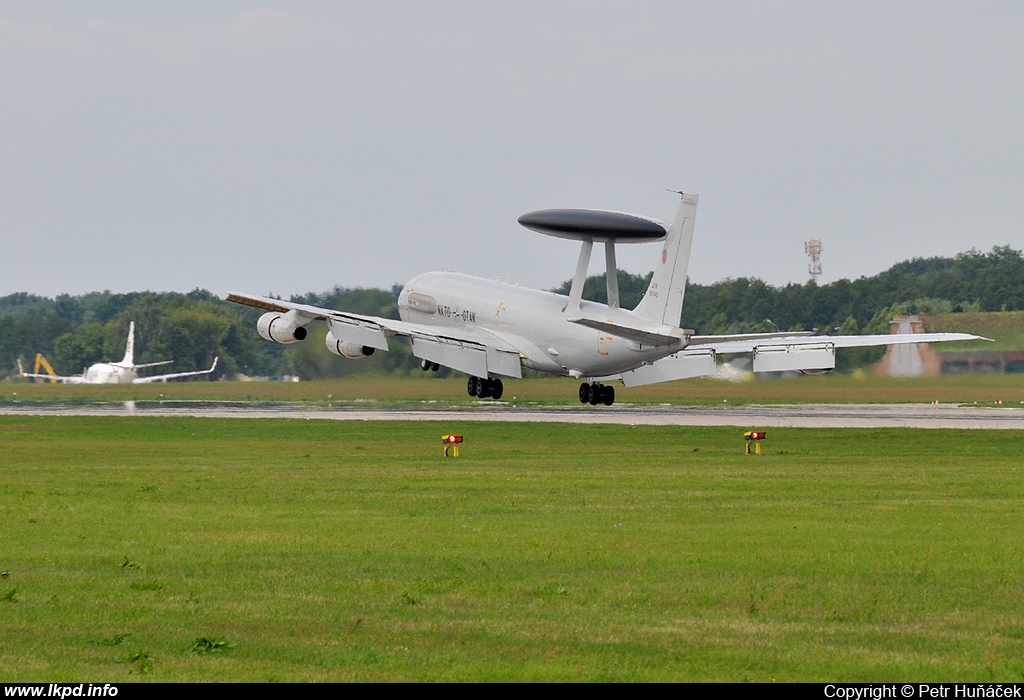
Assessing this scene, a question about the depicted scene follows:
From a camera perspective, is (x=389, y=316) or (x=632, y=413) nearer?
(x=632, y=413)

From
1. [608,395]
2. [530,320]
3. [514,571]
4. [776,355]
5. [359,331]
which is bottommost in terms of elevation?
[514,571]

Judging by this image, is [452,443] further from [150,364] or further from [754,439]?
[150,364]

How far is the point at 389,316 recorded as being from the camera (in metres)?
75.7

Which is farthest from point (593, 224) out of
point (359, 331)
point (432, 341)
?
point (359, 331)

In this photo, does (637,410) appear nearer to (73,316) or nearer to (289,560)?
(289,560)

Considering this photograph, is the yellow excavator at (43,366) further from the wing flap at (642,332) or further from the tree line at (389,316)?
the wing flap at (642,332)

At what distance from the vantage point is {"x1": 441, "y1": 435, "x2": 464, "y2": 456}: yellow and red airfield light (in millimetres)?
42938

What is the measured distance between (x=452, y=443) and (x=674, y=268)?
15258mm

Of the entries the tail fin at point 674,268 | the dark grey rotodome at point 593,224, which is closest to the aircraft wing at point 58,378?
the dark grey rotodome at point 593,224

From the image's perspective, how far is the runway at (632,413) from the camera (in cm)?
5922

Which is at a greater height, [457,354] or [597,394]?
[457,354]

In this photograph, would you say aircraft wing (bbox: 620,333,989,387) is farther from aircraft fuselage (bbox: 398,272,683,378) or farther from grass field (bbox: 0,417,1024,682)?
grass field (bbox: 0,417,1024,682)

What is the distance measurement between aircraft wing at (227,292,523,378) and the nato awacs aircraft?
0.05 metres

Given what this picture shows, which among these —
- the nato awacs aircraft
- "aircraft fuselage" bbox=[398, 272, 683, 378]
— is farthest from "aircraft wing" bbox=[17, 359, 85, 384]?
"aircraft fuselage" bbox=[398, 272, 683, 378]
